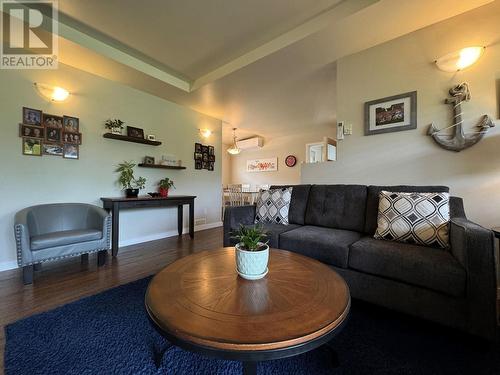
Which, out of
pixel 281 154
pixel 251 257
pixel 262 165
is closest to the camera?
pixel 251 257

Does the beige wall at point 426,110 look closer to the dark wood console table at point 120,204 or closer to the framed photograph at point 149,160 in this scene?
the dark wood console table at point 120,204

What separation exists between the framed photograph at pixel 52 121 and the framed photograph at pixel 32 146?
21 cm

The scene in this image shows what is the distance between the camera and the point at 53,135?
2.53 m

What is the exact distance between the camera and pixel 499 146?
5.74 ft

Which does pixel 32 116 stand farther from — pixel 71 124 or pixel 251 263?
pixel 251 263

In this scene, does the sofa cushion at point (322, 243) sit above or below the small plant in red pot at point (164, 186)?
below

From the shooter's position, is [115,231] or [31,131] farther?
[115,231]

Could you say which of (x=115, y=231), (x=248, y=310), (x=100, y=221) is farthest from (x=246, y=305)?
(x=115, y=231)

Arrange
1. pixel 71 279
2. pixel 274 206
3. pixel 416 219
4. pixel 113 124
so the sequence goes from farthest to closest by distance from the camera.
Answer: pixel 113 124 < pixel 274 206 < pixel 71 279 < pixel 416 219

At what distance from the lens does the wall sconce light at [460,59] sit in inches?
66.5

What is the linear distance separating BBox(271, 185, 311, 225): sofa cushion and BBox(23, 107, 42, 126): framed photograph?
3034mm

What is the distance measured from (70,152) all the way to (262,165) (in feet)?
16.1

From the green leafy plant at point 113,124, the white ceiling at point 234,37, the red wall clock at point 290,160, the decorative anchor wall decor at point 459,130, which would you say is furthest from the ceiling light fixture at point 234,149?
the decorative anchor wall decor at point 459,130

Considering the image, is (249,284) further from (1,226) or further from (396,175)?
(1,226)
